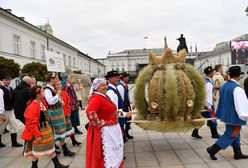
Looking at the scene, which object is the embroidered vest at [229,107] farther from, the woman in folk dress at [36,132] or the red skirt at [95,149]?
the woman in folk dress at [36,132]

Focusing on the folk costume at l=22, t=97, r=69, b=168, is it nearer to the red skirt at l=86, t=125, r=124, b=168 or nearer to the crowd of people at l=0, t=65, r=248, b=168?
the crowd of people at l=0, t=65, r=248, b=168

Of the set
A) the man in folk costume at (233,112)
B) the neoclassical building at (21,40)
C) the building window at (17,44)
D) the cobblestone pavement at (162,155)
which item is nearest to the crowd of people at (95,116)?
the man in folk costume at (233,112)

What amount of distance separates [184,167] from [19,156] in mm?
3502

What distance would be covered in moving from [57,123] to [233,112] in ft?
11.0

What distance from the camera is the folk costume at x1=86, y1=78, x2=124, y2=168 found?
10.8ft

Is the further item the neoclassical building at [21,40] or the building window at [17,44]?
the building window at [17,44]

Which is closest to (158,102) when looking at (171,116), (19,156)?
(171,116)

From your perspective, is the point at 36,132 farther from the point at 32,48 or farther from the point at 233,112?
the point at 32,48

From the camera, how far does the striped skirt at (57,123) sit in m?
4.71

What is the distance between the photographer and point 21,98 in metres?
5.41

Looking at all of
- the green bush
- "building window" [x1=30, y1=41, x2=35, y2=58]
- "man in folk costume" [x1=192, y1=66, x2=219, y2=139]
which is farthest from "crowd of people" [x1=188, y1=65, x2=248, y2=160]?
"building window" [x1=30, y1=41, x2=35, y2=58]

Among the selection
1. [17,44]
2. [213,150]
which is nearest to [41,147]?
[213,150]

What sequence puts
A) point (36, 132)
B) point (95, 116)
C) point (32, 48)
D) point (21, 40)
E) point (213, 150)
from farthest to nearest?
point (32, 48) → point (21, 40) → point (213, 150) → point (36, 132) → point (95, 116)

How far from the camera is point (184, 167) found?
13.7 ft
